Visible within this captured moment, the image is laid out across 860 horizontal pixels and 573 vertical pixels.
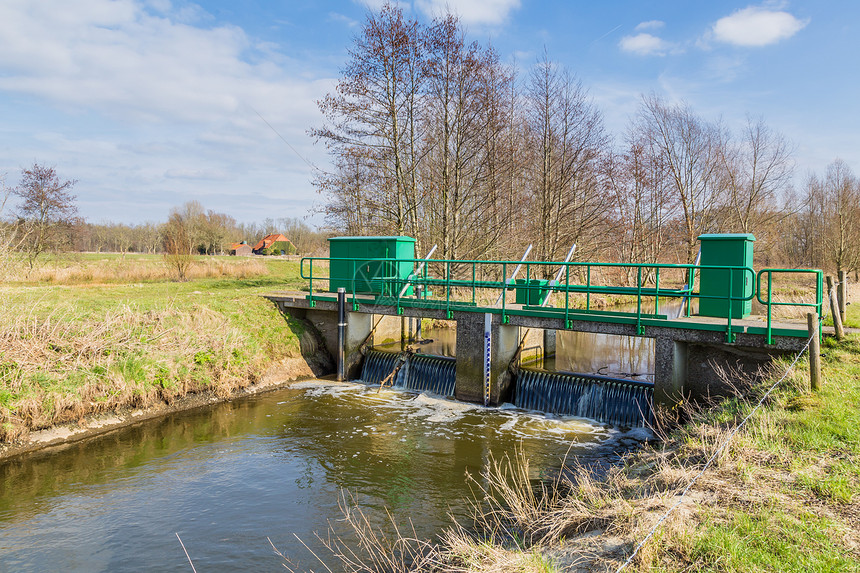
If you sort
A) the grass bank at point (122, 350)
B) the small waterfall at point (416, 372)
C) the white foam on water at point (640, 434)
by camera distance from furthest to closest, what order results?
1. the small waterfall at point (416, 372)
2. the white foam on water at point (640, 434)
3. the grass bank at point (122, 350)

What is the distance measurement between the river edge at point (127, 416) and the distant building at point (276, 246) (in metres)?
56.6

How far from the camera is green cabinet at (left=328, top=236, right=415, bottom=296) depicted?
15.2 meters

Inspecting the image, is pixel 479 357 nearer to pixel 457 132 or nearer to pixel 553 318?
pixel 553 318

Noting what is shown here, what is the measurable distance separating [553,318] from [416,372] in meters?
4.45

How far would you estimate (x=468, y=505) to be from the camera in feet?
24.1

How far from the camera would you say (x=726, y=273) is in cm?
1018

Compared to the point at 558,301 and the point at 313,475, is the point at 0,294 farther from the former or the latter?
the point at 558,301

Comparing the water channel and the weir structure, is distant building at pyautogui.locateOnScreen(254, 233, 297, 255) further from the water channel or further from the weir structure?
the water channel

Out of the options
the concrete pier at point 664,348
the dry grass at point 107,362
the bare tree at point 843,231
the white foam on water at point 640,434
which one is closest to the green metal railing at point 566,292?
the concrete pier at point 664,348

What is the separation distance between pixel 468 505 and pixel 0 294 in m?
13.5

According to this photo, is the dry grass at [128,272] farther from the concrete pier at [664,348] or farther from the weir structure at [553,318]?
the concrete pier at [664,348]

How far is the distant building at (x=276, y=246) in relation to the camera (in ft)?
234

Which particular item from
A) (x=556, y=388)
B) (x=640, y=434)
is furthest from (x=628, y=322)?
(x=556, y=388)

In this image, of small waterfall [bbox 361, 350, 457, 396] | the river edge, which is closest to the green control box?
small waterfall [bbox 361, 350, 457, 396]
